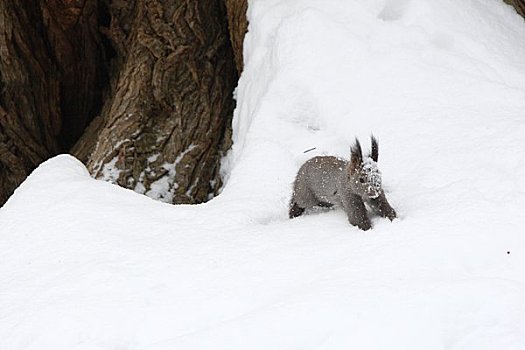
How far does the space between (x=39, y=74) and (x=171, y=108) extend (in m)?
1.33

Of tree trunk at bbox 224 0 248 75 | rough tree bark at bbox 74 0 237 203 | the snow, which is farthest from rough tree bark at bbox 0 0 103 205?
the snow

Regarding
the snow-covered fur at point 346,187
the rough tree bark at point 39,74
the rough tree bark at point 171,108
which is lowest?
the rough tree bark at point 39,74

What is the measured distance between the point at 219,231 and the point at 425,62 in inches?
63.8

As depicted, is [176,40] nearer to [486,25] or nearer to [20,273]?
[486,25]

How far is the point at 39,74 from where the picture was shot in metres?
5.12

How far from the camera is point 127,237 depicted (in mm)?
2621

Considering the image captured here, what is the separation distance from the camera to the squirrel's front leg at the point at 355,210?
249 centimetres

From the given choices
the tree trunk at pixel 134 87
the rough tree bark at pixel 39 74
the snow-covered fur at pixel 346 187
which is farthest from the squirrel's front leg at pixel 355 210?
the rough tree bark at pixel 39 74

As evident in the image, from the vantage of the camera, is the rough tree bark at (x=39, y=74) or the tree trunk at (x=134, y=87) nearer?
the tree trunk at (x=134, y=87)

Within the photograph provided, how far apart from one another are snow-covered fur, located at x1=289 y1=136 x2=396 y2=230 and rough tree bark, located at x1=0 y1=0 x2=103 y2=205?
306cm

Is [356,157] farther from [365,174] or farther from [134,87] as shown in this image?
[134,87]

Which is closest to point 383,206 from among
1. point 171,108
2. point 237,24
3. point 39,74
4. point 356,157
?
point 356,157

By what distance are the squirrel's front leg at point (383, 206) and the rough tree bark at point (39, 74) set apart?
11.4 ft

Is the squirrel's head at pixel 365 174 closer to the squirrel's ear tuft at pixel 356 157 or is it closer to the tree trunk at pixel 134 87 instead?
the squirrel's ear tuft at pixel 356 157
